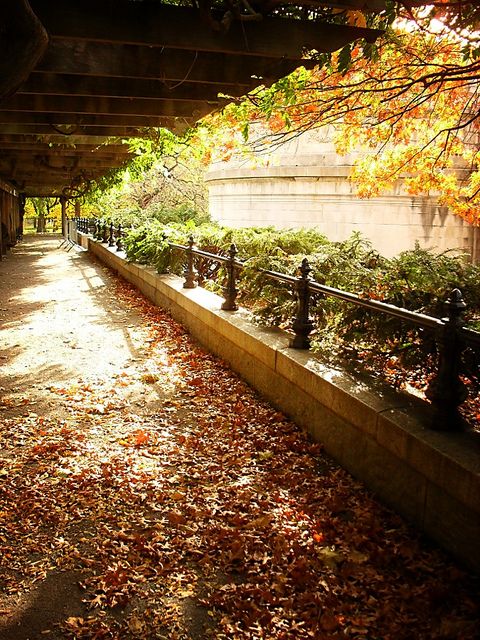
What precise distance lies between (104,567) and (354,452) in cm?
206

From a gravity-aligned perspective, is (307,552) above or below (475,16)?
below

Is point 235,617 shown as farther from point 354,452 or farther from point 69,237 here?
point 69,237

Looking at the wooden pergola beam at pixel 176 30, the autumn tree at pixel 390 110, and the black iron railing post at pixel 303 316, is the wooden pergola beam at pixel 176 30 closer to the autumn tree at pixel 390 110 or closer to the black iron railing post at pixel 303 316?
the autumn tree at pixel 390 110

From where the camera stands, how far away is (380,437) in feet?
12.6

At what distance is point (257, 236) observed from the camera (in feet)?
30.6

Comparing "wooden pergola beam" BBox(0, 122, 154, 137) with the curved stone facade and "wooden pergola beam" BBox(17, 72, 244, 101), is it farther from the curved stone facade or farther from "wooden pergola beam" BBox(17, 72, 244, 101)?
the curved stone facade

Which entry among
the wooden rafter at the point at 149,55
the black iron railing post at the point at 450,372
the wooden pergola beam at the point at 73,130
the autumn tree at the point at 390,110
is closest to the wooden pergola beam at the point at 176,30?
the wooden rafter at the point at 149,55

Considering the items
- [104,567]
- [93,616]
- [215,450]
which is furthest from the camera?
[215,450]

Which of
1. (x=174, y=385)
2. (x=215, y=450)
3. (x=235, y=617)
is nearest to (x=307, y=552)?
(x=235, y=617)

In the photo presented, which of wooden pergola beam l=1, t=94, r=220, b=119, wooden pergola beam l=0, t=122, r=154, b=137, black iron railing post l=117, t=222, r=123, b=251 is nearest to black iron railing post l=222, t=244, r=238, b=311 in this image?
wooden pergola beam l=1, t=94, r=220, b=119

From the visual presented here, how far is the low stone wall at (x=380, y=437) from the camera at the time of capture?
319 centimetres

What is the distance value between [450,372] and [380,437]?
685mm

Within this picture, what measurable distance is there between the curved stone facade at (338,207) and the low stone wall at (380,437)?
955 centimetres

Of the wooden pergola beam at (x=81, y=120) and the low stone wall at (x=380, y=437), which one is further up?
the wooden pergola beam at (x=81, y=120)
